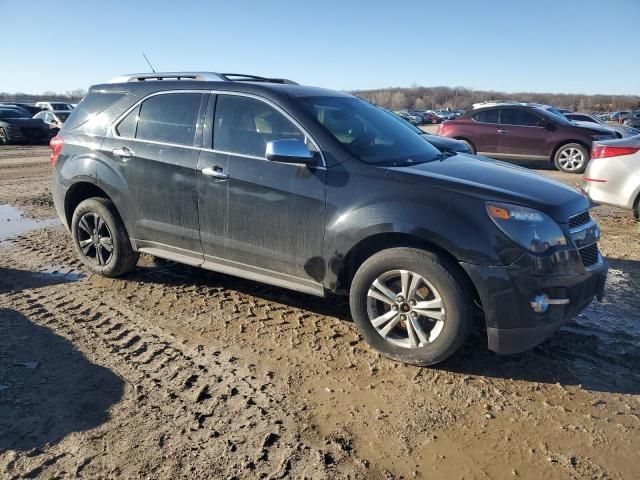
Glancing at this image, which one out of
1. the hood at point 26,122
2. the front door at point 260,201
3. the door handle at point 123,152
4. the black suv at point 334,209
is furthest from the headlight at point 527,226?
the hood at point 26,122

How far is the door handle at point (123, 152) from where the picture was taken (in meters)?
4.49

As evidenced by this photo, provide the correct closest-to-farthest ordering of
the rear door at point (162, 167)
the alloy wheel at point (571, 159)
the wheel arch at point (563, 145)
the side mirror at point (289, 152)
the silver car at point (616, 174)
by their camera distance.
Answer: the side mirror at point (289, 152)
the rear door at point (162, 167)
the silver car at point (616, 174)
the wheel arch at point (563, 145)
the alloy wheel at point (571, 159)

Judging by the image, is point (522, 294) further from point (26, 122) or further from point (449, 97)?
point (449, 97)

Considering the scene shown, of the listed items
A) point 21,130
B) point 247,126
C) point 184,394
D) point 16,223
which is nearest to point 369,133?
point 247,126

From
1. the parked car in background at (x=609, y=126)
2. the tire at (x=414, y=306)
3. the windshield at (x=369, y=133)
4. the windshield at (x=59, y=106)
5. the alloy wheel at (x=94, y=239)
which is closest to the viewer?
the tire at (x=414, y=306)

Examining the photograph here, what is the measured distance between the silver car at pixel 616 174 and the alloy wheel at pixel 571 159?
599 cm

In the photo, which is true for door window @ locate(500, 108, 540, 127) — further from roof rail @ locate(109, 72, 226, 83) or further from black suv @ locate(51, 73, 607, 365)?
roof rail @ locate(109, 72, 226, 83)

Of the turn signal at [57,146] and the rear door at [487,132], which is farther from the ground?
the turn signal at [57,146]

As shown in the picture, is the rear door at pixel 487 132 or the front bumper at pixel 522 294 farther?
the rear door at pixel 487 132

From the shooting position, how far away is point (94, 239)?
498cm

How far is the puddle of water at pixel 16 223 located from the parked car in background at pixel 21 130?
14972 millimetres

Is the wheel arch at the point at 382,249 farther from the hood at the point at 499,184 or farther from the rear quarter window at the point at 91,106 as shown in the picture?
the rear quarter window at the point at 91,106

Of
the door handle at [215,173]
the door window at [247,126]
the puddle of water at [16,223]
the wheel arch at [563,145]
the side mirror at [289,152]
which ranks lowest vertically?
the puddle of water at [16,223]

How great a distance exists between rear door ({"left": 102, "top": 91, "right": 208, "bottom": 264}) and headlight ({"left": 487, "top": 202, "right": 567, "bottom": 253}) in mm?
2385
